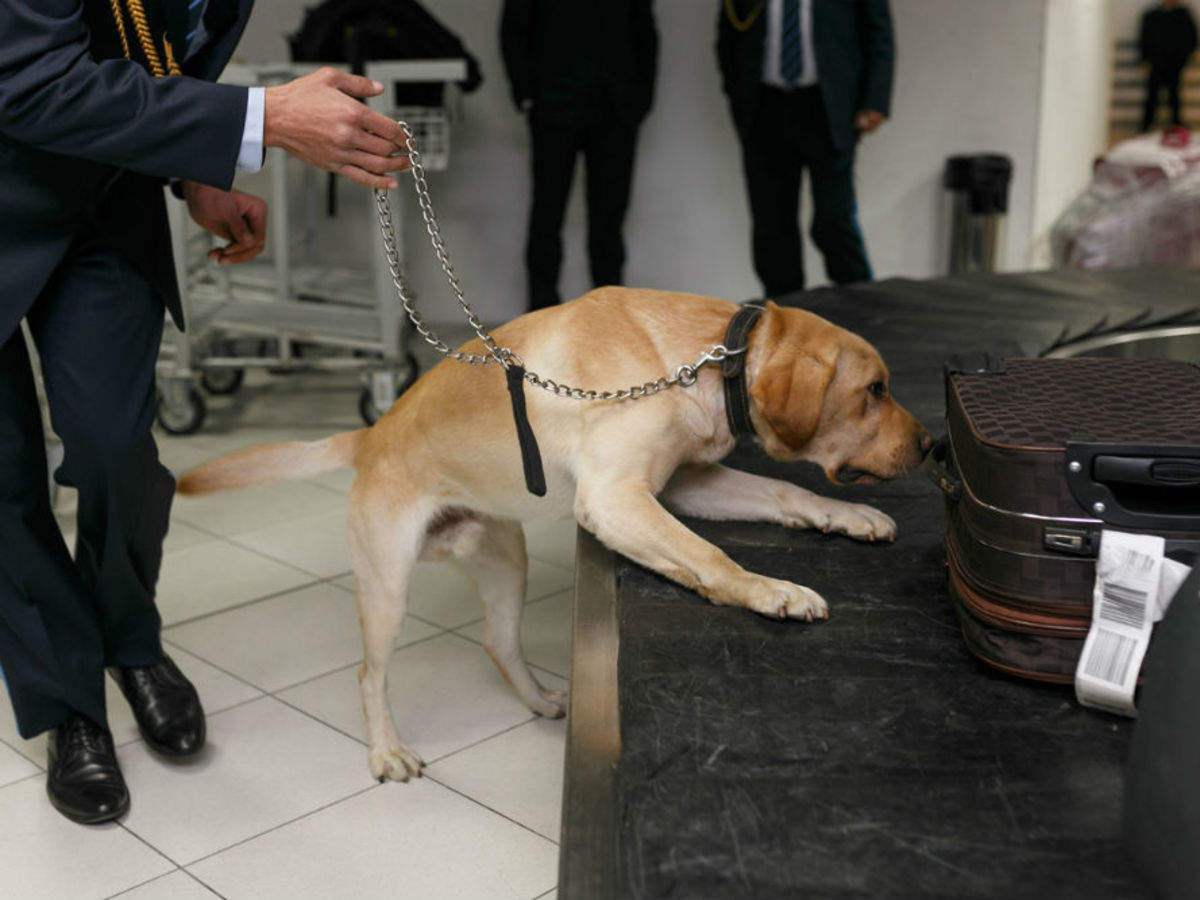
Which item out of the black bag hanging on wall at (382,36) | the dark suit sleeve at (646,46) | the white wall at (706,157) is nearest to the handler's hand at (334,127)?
the black bag hanging on wall at (382,36)

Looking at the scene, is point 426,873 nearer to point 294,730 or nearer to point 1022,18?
point 294,730

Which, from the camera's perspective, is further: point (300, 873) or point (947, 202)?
Result: point (947, 202)

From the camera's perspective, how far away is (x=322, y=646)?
2.41 m

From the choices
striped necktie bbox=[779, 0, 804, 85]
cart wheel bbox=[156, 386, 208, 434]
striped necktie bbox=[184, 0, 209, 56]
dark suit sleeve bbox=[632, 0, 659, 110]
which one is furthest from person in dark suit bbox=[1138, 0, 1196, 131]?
striped necktie bbox=[184, 0, 209, 56]

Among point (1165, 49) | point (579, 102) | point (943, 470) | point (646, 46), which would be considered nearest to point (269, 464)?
point (943, 470)

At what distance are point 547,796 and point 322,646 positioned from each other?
Answer: 776mm

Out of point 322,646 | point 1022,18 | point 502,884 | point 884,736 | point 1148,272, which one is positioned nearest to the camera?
point 884,736

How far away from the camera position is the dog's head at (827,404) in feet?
5.54

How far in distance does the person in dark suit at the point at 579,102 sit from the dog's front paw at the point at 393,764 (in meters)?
3.42

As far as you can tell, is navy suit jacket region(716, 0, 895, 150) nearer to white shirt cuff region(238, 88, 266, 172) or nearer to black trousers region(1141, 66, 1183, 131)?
white shirt cuff region(238, 88, 266, 172)

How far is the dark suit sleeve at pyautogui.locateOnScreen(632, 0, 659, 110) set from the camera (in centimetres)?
493

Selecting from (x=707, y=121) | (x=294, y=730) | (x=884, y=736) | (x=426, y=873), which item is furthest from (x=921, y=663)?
(x=707, y=121)

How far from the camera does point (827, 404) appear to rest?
174cm

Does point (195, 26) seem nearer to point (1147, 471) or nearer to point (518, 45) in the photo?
point (1147, 471)
